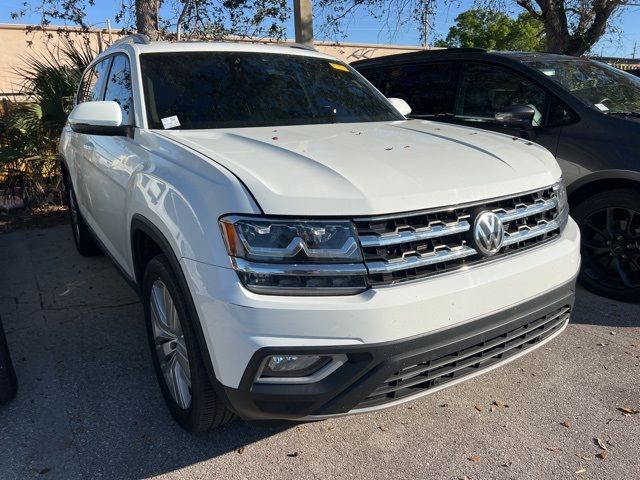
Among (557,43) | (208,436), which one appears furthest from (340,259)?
(557,43)

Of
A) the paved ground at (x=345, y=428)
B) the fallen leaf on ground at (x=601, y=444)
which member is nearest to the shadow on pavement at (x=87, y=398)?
the paved ground at (x=345, y=428)

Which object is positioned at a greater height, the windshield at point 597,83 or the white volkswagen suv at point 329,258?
the windshield at point 597,83

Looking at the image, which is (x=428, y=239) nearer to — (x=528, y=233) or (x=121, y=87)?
(x=528, y=233)

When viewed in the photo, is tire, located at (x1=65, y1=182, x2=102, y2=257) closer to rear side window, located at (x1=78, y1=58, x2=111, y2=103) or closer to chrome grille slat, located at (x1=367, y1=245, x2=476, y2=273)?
rear side window, located at (x1=78, y1=58, x2=111, y2=103)

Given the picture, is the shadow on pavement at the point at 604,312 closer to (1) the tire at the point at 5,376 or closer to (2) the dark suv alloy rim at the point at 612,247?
(2) the dark suv alloy rim at the point at 612,247

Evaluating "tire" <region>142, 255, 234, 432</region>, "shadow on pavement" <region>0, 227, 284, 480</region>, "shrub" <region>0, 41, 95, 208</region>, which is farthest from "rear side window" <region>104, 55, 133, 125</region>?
"shrub" <region>0, 41, 95, 208</region>

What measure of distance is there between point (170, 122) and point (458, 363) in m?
1.95

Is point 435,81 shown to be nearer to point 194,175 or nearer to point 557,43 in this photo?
point 194,175

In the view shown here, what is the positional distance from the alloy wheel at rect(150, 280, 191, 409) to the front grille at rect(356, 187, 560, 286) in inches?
35.6

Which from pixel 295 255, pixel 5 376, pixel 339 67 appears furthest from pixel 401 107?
pixel 5 376

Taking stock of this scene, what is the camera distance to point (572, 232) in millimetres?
2852

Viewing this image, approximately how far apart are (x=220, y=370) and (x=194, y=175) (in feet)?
2.58

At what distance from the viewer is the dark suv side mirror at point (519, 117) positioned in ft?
13.9

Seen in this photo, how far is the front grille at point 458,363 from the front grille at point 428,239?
34 cm
